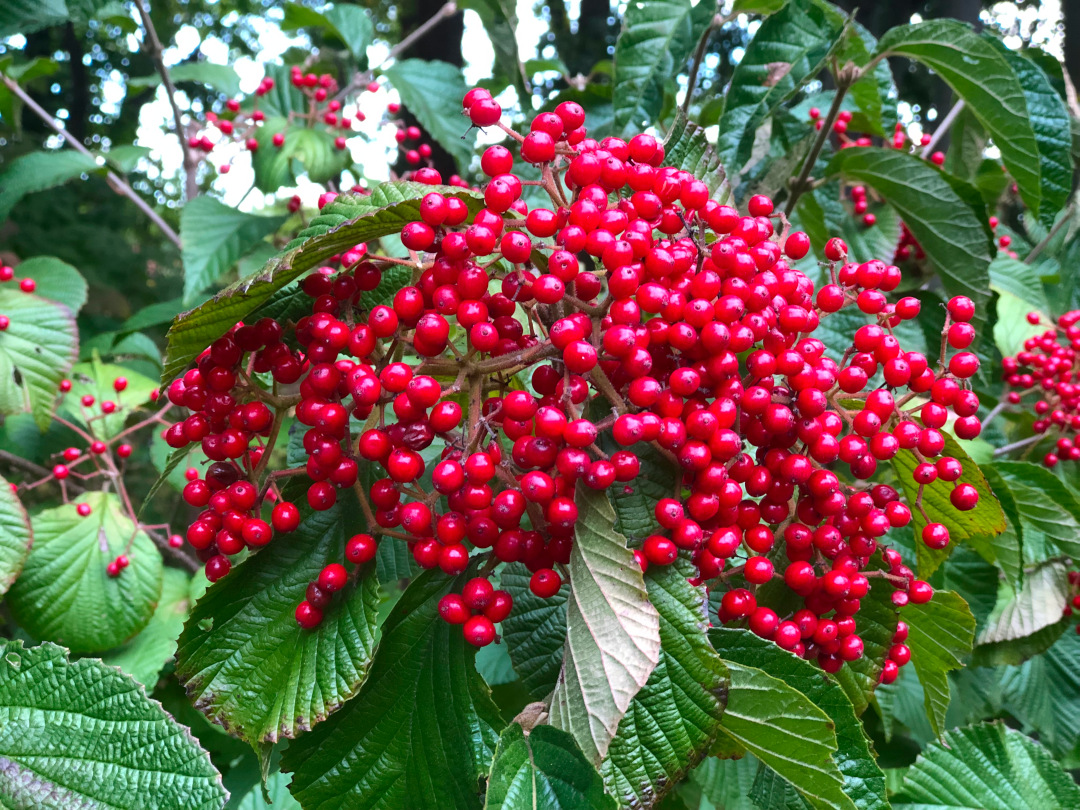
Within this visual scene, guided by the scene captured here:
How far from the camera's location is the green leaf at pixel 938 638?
120cm

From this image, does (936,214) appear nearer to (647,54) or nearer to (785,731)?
(647,54)

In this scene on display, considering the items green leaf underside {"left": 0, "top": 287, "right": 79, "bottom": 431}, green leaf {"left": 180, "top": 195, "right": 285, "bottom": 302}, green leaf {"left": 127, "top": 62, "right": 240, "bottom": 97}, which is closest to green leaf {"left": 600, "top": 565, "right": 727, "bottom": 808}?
green leaf {"left": 180, "top": 195, "right": 285, "bottom": 302}

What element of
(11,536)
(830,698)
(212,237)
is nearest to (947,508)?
(830,698)

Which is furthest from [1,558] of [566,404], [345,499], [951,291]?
[951,291]

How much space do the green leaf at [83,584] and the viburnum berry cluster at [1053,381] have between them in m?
2.88

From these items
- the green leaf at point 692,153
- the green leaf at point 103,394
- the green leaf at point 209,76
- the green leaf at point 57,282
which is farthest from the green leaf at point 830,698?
the green leaf at point 209,76

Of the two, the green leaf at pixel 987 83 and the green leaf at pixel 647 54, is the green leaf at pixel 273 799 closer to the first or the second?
the green leaf at pixel 647 54

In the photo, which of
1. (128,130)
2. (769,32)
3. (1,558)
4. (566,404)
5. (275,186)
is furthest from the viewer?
(128,130)

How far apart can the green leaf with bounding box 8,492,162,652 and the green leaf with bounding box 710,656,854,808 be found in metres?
2.01

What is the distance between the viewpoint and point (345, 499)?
3.47 feet

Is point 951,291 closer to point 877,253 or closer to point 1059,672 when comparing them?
point 877,253

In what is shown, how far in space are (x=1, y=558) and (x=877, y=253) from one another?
2.47m

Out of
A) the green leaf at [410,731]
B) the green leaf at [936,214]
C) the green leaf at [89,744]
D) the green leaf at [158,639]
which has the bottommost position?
the green leaf at [158,639]

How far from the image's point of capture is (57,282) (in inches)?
117
